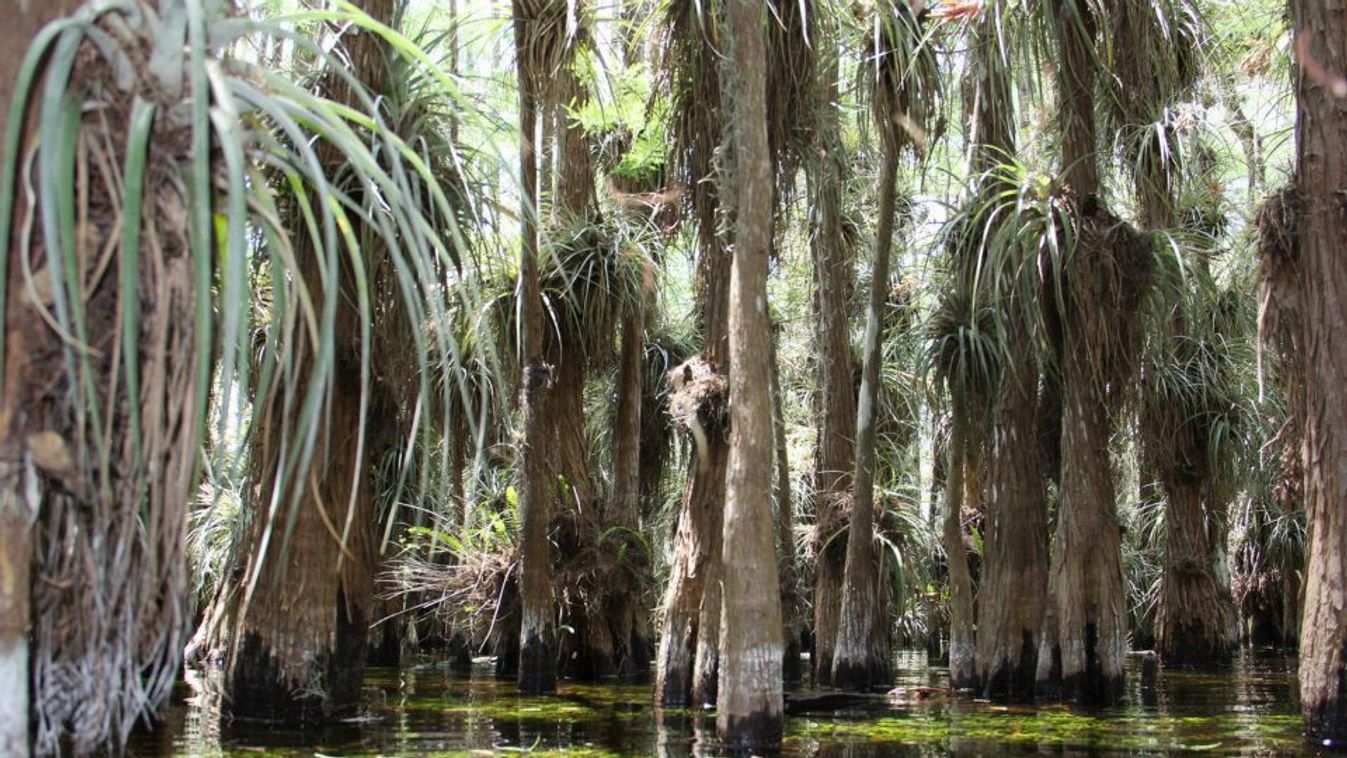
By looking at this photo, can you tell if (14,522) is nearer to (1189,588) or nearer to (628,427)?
(628,427)

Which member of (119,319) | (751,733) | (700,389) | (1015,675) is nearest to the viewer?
(119,319)

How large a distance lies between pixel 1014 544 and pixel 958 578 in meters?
1.91

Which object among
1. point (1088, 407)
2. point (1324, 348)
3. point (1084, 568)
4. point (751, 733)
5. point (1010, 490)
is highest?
point (1088, 407)

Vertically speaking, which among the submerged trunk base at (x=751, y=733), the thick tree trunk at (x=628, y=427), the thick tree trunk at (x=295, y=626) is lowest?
the submerged trunk base at (x=751, y=733)

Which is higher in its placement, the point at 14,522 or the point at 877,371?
the point at 877,371

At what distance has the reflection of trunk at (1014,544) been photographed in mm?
13555

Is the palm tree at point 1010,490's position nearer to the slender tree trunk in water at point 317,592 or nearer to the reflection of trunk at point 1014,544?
the reflection of trunk at point 1014,544

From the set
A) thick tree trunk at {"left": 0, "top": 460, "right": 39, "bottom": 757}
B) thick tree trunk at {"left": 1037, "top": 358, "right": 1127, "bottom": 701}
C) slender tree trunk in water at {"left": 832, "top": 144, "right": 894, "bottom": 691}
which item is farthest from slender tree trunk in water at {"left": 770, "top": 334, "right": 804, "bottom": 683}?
thick tree trunk at {"left": 0, "top": 460, "right": 39, "bottom": 757}

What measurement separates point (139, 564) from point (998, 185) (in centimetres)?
1225

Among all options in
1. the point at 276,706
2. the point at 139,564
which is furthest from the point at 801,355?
the point at 139,564

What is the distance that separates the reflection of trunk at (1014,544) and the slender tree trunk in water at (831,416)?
6.51 ft

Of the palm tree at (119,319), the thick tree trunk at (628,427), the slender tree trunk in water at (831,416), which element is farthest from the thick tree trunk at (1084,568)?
the palm tree at (119,319)

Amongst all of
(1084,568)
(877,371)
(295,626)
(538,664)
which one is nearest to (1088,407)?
(1084,568)

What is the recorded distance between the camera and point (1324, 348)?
913 cm
